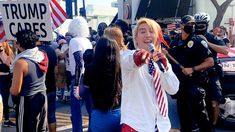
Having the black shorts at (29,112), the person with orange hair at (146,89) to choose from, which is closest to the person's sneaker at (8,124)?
the black shorts at (29,112)

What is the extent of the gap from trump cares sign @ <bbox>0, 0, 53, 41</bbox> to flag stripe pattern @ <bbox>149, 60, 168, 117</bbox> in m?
2.41

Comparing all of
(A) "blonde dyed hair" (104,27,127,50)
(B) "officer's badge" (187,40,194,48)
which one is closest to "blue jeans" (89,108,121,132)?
(A) "blonde dyed hair" (104,27,127,50)

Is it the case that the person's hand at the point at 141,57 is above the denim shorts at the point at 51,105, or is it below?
above

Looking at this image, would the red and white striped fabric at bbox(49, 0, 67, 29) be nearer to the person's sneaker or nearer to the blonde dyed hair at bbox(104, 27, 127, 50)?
the person's sneaker

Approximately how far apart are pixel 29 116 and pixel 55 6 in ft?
8.44

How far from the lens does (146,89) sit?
347cm

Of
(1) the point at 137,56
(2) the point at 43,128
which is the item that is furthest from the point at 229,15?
(1) the point at 137,56

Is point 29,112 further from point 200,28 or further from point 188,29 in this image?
point 200,28

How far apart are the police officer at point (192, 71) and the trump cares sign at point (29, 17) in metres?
1.82

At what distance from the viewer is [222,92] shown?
6.88m

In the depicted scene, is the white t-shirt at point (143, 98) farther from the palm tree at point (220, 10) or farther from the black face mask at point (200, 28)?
the palm tree at point (220, 10)

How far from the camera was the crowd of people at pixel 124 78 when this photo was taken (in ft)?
11.4

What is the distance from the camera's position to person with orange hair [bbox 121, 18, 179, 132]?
344cm

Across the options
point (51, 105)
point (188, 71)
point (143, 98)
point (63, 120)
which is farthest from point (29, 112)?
point (63, 120)
